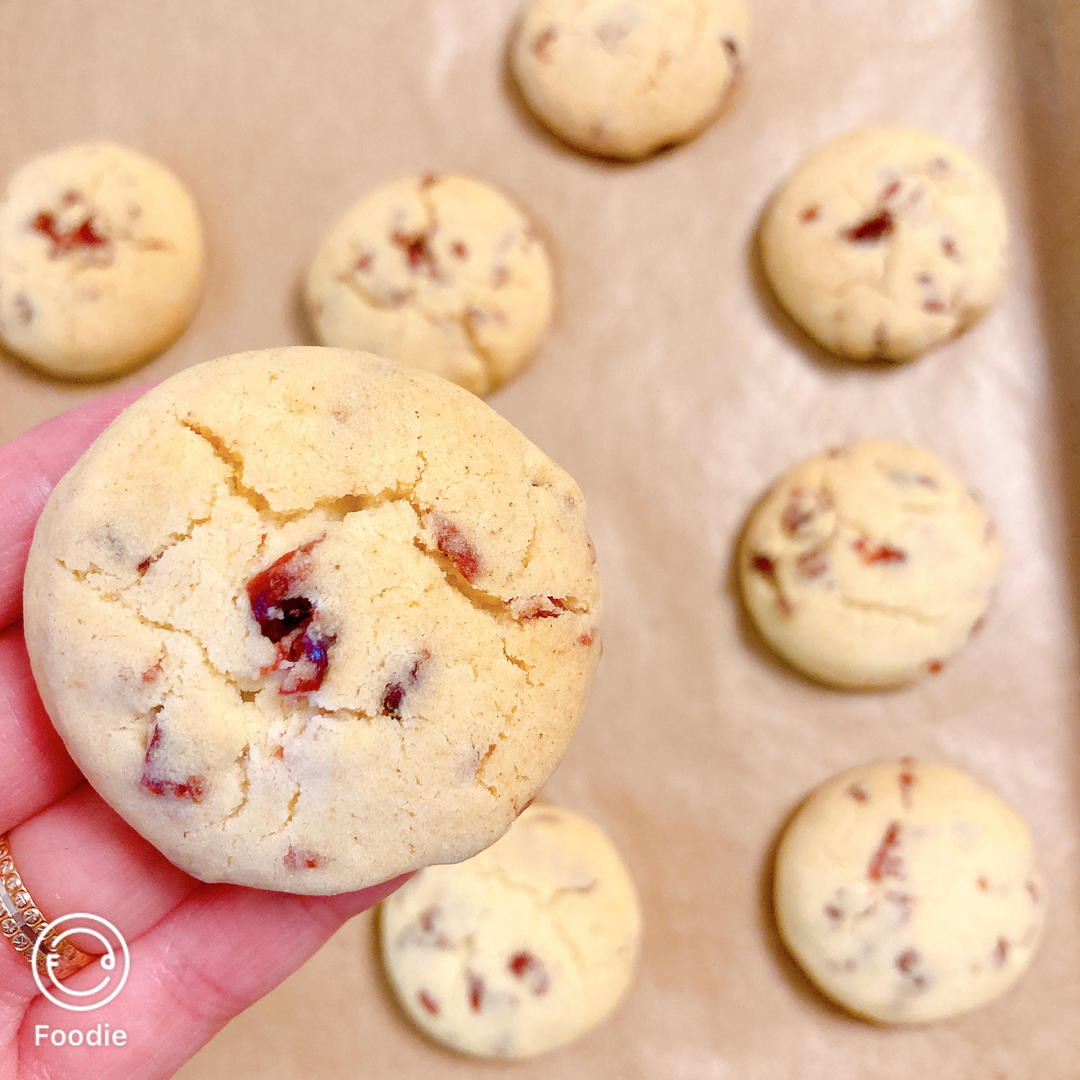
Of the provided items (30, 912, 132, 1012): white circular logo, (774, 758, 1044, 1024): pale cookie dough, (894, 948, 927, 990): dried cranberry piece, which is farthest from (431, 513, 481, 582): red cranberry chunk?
(894, 948, 927, 990): dried cranberry piece

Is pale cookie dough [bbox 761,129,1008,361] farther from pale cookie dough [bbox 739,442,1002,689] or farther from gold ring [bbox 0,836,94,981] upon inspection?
gold ring [bbox 0,836,94,981]

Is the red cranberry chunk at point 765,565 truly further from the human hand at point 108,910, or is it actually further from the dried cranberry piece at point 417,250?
the human hand at point 108,910

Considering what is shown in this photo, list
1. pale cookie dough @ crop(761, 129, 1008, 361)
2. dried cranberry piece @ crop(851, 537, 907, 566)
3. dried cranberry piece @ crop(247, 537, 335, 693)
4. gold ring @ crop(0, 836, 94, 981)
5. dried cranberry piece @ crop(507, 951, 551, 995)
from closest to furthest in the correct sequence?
dried cranberry piece @ crop(247, 537, 335, 693), gold ring @ crop(0, 836, 94, 981), dried cranberry piece @ crop(507, 951, 551, 995), dried cranberry piece @ crop(851, 537, 907, 566), pale cookie dough @ crop(761, 129, 1008, 361)

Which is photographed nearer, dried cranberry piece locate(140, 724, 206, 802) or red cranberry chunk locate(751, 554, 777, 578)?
dried cranberry piece locate(140, 724, 206, 802)

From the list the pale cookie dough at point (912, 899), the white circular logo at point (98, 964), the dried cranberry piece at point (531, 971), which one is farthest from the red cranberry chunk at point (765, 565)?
the white circular logo at point (98, 964)

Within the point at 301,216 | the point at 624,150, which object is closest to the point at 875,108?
the point at 624,150

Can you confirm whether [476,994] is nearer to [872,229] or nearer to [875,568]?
[875,568]

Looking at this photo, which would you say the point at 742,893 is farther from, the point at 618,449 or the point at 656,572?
the point at 618,449
